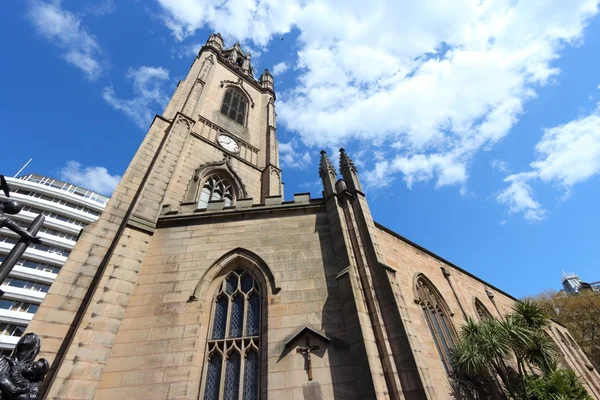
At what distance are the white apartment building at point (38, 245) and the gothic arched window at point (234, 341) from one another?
32160 millimetres

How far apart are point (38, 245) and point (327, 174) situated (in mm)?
38105

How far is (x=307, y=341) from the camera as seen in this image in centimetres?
698

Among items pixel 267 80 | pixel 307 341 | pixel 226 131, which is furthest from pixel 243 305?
pixel 267 80

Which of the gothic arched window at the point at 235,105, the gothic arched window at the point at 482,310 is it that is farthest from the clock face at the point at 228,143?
the gothic arched window at the point at 482,310

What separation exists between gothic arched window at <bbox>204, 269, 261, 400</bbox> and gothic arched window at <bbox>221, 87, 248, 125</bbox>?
1529cm

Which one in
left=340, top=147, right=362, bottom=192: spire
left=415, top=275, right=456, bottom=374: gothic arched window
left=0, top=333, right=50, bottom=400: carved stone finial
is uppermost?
left=340, top=147, right=362, bottom=192: spire

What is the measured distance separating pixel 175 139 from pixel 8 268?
32.2ft

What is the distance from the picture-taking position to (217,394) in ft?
21.9

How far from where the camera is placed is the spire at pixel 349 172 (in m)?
10.1

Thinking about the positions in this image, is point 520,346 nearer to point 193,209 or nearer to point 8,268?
point 193,209

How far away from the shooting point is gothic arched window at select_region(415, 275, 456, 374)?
32.9 feet

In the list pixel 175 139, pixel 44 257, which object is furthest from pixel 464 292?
pixel 44 257

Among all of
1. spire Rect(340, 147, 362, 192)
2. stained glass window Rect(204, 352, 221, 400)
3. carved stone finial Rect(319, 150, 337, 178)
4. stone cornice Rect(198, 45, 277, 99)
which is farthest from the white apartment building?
spire Rect(340, 147, 362, 192)

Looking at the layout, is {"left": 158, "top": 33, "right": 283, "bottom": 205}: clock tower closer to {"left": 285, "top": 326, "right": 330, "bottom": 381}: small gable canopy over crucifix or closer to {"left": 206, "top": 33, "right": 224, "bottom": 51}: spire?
{"left": 206, "top": 33, "right": 224, "bottom": 51}: spire
